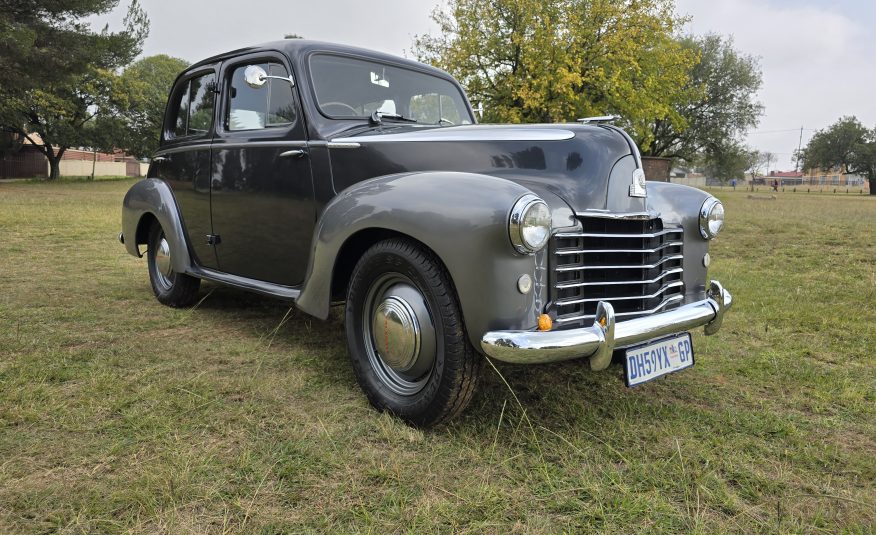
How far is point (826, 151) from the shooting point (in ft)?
186

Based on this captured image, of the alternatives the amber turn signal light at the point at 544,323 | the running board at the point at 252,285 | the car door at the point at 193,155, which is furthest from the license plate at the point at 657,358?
the car door at the point at 193,155

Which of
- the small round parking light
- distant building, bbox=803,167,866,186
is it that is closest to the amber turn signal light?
the small round parking light

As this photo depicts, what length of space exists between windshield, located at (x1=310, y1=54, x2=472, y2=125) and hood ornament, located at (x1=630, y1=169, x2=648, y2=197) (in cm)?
150

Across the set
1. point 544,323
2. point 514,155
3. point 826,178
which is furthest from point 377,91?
point 826,178

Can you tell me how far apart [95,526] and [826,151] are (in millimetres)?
68304

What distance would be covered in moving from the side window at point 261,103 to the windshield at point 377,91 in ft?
0.70

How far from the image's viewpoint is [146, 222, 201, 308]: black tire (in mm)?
4527

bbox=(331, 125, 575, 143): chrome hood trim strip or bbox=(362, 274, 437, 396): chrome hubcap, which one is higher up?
bbox=(331, 125, 575, 143): chrome hood trim strip

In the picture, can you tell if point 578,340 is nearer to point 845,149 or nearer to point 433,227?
point 433,227

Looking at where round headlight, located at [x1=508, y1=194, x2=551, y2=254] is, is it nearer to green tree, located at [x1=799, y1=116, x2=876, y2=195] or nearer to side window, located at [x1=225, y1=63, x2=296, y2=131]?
side window, located at [x1=225, y1=63, x2=296, y2=131]

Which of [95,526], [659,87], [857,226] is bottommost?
[95,526]

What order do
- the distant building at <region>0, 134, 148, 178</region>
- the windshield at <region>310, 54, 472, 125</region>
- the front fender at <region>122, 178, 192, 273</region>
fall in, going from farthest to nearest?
the distant building at <region>0, 134, 148, 178</region> < the front fender at <region>122, 178, 192, 273</region> < the windshield at <region>310, 54, 472, 125</region>

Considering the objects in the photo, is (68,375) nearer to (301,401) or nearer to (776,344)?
(301,401)

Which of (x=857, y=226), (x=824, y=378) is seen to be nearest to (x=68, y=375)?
(x=824, y=378)
